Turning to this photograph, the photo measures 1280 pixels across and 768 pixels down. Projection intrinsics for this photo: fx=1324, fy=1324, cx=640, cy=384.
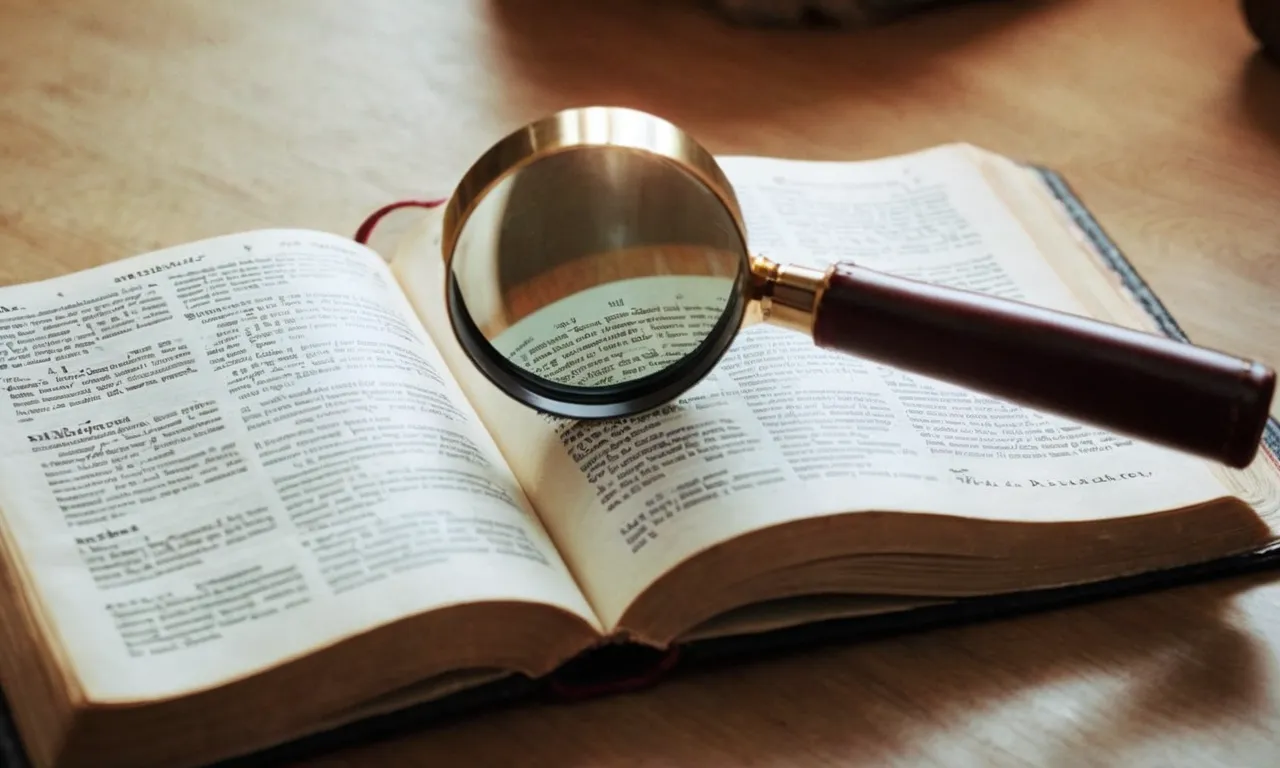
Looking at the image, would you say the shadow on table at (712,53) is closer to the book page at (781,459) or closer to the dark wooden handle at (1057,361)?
the book page at (781,459)

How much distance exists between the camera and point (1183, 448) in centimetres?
77

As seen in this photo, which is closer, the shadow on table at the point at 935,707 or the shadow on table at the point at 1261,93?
the shadow on table at the point at 935,707

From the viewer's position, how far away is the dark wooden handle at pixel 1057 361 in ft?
2.48

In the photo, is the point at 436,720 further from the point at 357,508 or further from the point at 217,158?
the point at 217,158

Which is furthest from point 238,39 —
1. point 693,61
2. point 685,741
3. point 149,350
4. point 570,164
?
point 685,741

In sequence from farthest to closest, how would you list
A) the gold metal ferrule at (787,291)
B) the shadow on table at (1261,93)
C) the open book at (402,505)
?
the shadow on table at (1261,93) → the gold metal ferrule at (787,291) → the open book at (402,505)

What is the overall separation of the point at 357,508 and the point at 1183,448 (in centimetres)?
49

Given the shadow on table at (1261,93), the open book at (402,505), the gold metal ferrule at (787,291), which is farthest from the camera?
the shadow on table at (1261,93)

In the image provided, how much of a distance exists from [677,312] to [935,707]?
1.04 feet

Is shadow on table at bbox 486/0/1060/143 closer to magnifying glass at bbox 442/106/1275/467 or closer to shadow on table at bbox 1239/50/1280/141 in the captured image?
shadow on table at bbox 1239/50/1280/141

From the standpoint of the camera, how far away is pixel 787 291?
2.82 feet

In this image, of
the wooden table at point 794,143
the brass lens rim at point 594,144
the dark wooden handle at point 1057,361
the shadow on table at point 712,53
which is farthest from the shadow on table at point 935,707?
the shadow on table at point 712,53

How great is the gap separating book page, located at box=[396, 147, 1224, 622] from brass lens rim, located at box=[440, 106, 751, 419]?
2 cm

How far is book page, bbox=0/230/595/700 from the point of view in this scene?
0.75 metres
